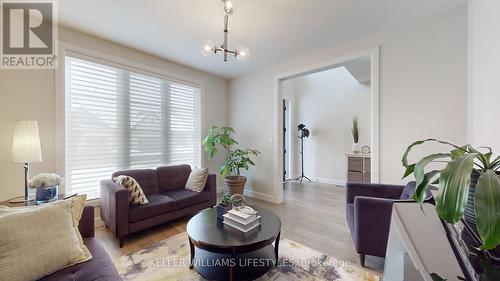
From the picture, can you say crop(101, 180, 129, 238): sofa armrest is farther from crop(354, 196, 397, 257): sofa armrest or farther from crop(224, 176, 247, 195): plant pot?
crop(354, 196, 397, 257): sofa armrest

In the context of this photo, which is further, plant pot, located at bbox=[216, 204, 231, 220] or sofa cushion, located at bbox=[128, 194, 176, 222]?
sofa cushion, located at bbox=[128, 194, 176, 222]

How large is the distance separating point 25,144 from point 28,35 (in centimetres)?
137

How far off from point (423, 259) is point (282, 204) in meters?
2.97

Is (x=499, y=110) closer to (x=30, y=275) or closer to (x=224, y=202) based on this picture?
(x=224, y=202)

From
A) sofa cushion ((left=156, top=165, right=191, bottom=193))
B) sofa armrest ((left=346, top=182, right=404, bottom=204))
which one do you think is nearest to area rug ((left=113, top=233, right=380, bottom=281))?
sofa armrest ((left=346, top=182, right=404, bottom=204))

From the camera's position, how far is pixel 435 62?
7.48 ft

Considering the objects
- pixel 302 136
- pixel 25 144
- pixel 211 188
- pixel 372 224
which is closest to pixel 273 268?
pixel 372 224

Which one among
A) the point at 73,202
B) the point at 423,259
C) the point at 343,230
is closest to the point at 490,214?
the point at 423,259

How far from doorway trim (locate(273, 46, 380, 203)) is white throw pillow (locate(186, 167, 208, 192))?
1.33 meters

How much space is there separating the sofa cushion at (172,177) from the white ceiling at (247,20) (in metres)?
1.83

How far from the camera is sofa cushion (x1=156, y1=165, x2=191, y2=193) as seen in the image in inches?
121

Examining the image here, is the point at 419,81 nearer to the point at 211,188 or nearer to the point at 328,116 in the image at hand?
the point at 211,188

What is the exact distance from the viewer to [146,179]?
2.88 meters

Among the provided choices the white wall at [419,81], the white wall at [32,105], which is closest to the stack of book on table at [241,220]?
the white wall at [419,81]
